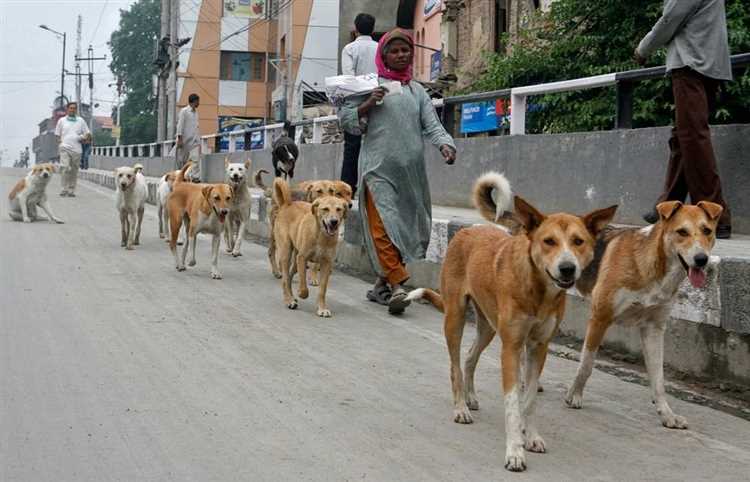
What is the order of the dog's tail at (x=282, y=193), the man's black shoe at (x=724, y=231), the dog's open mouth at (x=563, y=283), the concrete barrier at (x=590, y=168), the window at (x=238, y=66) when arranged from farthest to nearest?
1. the window at (x=238, y=66)
2. the dog's tail at (x=282, y=193)
3. the concrete barrier at (x=590, y=168)
4. the man's black shoe at (x=724, y=231)
5. the dog's open mouth at (x=563, y=283)

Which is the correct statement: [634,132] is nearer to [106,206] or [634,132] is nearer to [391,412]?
[391,412]

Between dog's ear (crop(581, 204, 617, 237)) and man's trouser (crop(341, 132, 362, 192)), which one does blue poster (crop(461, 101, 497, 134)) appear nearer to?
man's trouser (crop(341, 132, 362, 192))

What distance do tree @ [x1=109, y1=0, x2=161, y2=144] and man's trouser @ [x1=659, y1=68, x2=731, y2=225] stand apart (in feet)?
272

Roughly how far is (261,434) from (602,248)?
2681mm

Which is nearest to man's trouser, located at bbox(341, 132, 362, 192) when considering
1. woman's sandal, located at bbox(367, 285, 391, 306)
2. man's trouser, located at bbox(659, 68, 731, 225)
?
woman's sandal, located at bbox(367, 285, 391, 306)

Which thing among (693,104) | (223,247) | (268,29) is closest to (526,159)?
(693,104)

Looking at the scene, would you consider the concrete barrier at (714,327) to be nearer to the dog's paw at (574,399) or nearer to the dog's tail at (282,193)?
the dog's paw at (574,399)

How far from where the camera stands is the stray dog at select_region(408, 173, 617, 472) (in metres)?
4.72

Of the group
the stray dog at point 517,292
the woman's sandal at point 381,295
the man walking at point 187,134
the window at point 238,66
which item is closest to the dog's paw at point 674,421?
the stray dog at point 517,292

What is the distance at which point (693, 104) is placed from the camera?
767cm

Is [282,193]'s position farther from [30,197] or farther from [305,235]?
[30,197]

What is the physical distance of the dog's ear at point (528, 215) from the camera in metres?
4.80

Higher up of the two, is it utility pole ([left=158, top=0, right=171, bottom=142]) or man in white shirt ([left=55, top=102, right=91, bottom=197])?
utility pole ([left=158, top=0, right=171, bottom=142])

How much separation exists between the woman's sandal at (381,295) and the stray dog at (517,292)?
12.7 feet
